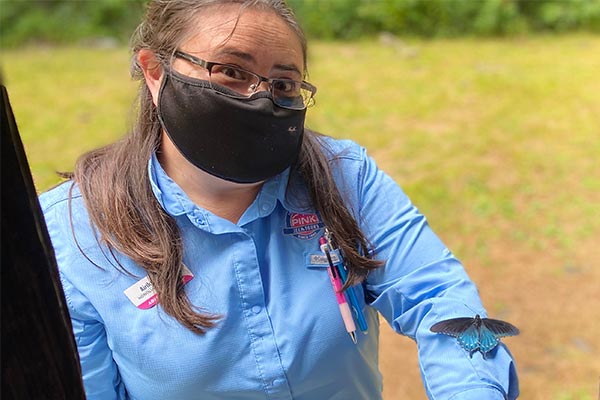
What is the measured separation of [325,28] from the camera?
10648 mm

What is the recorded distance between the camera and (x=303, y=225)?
157cm

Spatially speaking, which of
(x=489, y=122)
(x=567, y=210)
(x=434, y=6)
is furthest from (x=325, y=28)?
(x=567, y=210)

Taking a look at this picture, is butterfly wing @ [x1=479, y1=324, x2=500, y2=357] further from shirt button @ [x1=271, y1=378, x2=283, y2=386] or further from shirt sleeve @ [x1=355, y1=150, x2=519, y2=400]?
shirt button @ [x1=271, y1=378, x2=283, y2=386]

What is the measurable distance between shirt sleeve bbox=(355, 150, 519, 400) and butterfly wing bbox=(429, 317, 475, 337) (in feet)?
0.06

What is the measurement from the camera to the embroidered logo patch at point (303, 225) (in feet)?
5.13

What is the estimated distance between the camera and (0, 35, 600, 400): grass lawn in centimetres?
355

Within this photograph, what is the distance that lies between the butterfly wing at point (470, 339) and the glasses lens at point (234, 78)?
695mm

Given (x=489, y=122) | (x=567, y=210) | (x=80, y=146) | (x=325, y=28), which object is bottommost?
(x=567, y=210)

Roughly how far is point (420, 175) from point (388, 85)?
2.57m

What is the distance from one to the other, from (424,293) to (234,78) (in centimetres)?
64

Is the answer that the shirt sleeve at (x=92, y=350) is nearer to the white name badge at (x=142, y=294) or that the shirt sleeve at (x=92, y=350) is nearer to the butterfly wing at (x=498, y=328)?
the white name badge at (x=142, y=294)

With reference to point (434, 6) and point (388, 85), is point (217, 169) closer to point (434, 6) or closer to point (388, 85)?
point (388, 85)

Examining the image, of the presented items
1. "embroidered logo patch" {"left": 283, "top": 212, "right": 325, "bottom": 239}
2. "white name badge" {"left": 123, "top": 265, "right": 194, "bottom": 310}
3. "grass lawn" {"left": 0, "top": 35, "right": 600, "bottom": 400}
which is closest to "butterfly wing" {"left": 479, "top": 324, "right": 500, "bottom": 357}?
"embroidered logo patch" {"left": 283, "top": 212, "right": 325, "bottom": 239}

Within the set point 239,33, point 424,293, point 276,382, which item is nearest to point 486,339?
point 424,293
